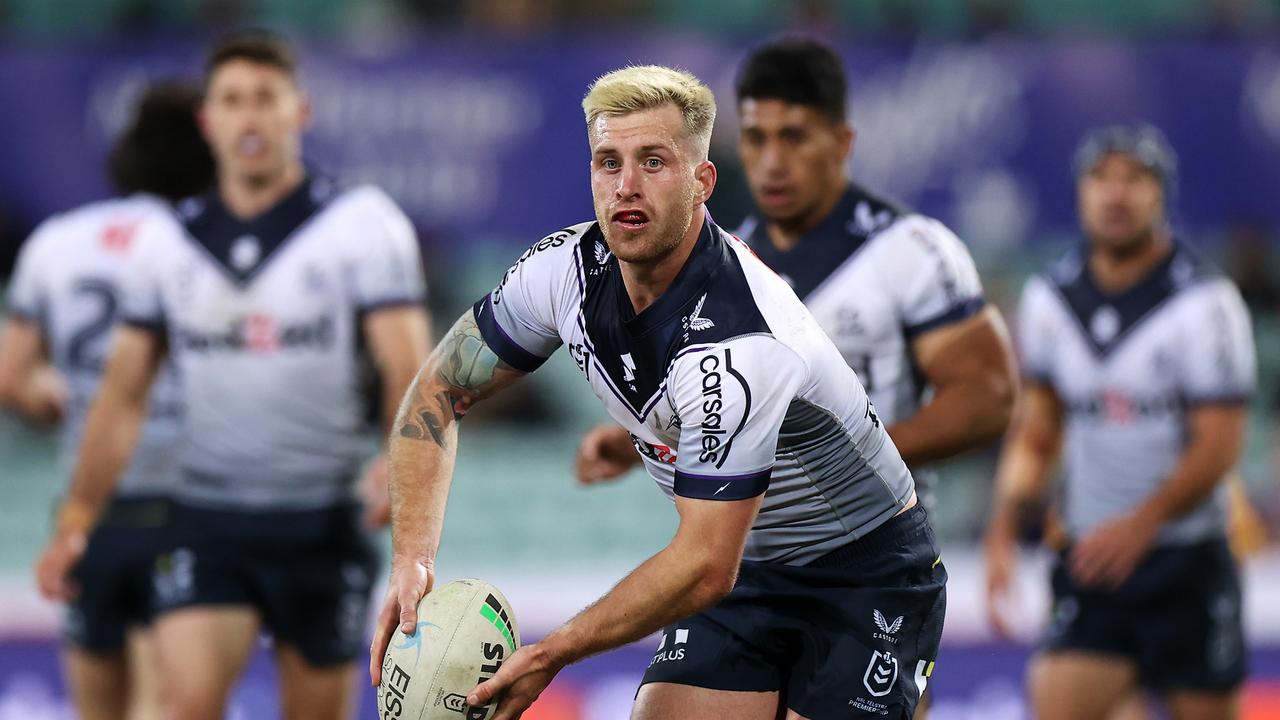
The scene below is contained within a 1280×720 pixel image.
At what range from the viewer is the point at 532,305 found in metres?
3.96

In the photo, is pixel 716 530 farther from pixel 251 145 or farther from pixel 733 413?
pixel 251 145

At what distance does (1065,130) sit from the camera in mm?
10828

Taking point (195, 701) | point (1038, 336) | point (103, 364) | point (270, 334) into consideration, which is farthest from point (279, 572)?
point (1038, 336)

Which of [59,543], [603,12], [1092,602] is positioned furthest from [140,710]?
[603,12]

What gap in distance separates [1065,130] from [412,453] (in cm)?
776

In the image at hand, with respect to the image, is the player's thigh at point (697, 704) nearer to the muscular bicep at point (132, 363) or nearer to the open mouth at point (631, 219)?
the open mouth at point (631, 219)

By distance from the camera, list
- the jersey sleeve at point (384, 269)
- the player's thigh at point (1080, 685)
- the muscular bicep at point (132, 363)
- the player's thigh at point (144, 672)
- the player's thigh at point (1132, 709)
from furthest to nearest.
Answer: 1. the player's thigh at point (1132, 709)
2. the player's thigh at point (144, 672)
3. the player's thigh at point (1080, 685)
4. the muscular bicep at point (132, 363)
5. the jersey sleeve at point (384, 269)

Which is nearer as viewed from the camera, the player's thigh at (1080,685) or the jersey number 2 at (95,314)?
the player's thigh at (1080,685)

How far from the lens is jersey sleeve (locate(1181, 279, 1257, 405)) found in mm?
6242

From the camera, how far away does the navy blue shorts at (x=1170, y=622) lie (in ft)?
20.6

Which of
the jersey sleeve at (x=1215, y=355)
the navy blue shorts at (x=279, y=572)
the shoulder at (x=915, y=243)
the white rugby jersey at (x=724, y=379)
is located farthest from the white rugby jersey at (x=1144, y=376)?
the navy blue shorts at (x=279, y=572)

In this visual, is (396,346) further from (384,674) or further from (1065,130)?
(1065,130)

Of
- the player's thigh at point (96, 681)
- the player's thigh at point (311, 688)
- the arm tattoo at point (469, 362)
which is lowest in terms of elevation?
the player's thigh at point (96, 681)

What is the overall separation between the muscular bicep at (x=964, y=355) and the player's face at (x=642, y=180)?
151 centimetres
